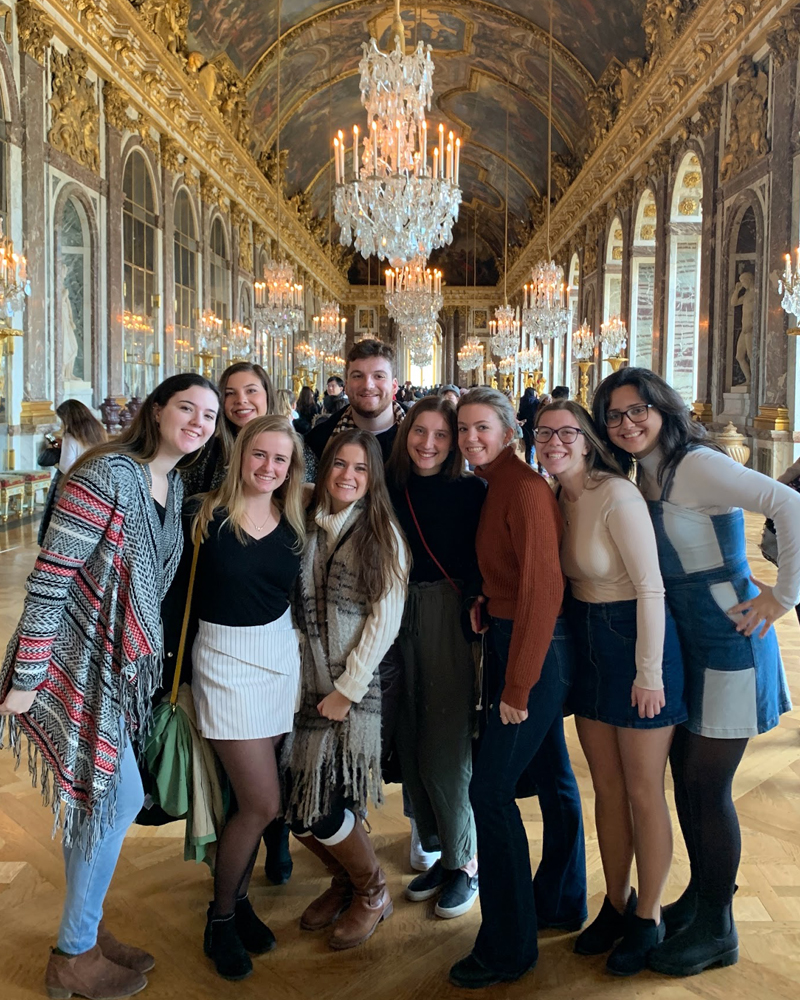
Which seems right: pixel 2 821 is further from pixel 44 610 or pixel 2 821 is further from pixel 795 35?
pixel 795 35

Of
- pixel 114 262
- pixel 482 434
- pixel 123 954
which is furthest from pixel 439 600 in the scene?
pixel 114 262

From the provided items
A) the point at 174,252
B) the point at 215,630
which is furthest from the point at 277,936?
the point at 174,252

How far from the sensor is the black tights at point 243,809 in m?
2.49

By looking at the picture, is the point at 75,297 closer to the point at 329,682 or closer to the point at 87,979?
the point at 329,682

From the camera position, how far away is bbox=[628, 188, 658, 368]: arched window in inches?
732

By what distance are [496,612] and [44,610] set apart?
4.42ft

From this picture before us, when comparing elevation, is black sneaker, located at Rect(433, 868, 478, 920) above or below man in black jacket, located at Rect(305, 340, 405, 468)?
below

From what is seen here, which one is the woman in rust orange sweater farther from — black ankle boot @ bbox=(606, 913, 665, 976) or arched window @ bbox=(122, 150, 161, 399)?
arched window @ bbox=(122, 150, 161, 399)

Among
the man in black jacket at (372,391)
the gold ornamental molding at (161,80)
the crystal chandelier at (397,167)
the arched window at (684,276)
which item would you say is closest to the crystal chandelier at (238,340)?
the gold ornamental molding at (161,80)

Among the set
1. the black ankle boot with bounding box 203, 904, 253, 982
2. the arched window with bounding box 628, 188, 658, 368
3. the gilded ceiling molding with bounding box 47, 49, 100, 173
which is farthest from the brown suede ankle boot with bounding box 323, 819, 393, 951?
the arched window with bounding box 628, 188, 658, 368

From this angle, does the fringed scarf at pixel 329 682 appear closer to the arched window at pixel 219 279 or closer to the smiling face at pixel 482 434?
the smiling face at pixel 482 434

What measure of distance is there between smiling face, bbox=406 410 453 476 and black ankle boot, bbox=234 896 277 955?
1.62 meters

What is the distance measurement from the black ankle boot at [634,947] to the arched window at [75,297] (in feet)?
38.1

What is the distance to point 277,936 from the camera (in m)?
2.77
